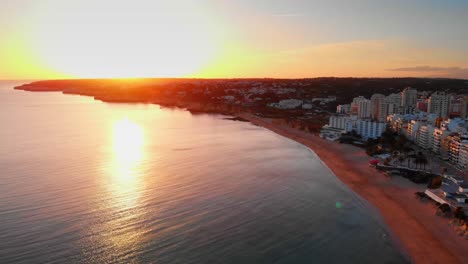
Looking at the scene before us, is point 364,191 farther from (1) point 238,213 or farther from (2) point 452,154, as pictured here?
(2) point 452,154

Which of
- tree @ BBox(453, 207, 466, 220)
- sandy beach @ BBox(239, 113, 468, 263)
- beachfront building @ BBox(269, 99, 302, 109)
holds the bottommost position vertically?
sandy beach @ BBox(239, 113, 468, 263)

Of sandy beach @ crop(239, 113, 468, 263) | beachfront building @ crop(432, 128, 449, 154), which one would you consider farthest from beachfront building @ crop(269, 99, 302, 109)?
beachfront building @ crop(432, 128, 449, 154)

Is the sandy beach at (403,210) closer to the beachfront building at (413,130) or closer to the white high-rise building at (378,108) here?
the beachfront building at (413,130)

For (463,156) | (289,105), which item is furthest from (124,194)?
(289,105)

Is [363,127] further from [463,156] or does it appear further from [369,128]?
[463,156]

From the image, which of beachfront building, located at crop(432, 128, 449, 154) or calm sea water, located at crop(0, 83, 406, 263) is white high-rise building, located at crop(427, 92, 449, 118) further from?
calm sea water, located at crop(0, 83, 406, 263)

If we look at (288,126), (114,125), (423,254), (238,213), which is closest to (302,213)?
(238,213)
